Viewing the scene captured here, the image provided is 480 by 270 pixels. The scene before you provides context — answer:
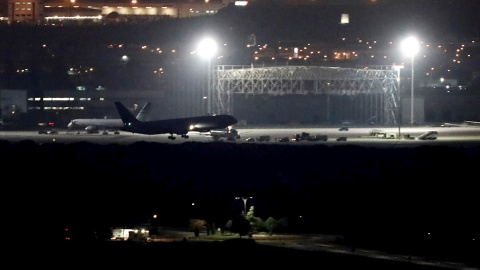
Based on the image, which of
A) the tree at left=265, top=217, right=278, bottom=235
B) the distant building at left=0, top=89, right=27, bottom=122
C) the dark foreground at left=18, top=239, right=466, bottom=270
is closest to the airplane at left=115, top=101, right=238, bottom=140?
the distant building at left=0, top=89, right=27, bottom=122

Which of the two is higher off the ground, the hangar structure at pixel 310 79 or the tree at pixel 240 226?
the hangar structure at pixel 310 79

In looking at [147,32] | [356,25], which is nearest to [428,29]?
[356,25]

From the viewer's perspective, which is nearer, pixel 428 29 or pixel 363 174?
pixel 363 174

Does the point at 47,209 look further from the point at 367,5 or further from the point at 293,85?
the point at 367,5

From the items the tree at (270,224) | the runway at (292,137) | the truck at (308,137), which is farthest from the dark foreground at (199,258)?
the truck at (308,137)

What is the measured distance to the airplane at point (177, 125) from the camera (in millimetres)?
82500

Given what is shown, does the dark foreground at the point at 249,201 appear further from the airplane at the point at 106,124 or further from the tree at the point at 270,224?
the airplane at the point at 106,124

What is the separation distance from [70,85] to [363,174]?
68.7 meters

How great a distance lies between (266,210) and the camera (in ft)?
150

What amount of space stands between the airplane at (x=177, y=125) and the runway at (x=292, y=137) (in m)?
0.59

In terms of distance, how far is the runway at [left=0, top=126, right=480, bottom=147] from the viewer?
7431cm

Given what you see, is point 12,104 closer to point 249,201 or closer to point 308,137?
point 308,137

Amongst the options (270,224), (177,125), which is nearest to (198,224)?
(270,224)

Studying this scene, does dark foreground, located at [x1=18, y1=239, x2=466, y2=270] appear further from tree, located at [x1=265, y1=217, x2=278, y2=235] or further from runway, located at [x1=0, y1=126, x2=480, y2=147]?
runway, located at [x1=0, y1=126, x2=480, y2=147]
